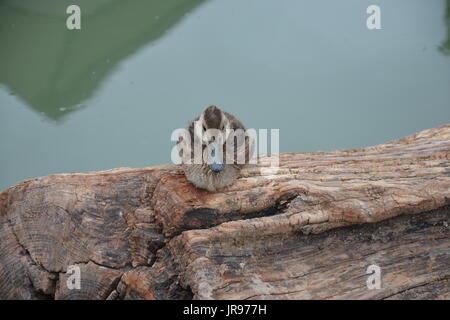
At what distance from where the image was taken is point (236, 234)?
178 centimetres

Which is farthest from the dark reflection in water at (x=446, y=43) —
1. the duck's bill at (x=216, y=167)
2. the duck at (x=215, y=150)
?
the duck's bill at (x=216, y=167)

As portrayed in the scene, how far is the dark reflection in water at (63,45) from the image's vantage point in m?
3.93

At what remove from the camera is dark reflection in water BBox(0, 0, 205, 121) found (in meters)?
3.93

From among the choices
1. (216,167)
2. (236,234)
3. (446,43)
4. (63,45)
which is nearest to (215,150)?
(216,167)

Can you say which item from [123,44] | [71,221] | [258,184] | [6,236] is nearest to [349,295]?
[258,184]

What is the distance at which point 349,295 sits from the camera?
1686 mm

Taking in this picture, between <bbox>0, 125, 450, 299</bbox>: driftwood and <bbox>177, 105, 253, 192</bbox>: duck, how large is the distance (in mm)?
56

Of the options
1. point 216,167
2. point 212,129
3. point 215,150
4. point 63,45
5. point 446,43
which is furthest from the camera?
point 446,43

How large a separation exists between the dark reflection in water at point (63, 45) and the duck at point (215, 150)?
2234 mm

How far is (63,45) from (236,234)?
9.80ft

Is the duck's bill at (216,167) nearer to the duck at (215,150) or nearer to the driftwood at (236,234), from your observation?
the duck at (215,150)

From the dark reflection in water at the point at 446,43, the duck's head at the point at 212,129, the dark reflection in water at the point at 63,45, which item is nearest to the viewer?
the duck's head at the point at 212,129

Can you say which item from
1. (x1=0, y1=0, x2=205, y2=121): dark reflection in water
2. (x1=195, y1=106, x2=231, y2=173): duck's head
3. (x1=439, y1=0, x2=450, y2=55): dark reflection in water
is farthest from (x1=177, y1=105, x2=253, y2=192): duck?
(x1=439, y1=0, x2=450, y2=55): dark reflection in water

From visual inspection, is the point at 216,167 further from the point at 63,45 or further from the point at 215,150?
the point at 63,45
